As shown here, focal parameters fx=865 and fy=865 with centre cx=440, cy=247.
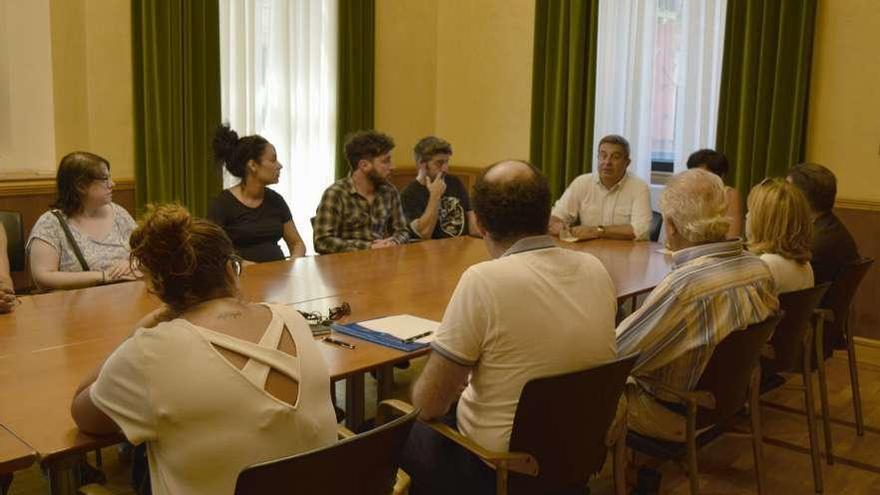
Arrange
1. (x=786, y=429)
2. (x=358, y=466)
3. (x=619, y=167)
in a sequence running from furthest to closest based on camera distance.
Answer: (x=619, y=167) < (x=786, y=429) < (x=358, y=466)

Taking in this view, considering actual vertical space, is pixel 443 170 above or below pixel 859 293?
above

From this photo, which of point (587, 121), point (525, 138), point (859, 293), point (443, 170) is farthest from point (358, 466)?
point (525, 138)

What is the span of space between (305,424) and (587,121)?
15.0 ft

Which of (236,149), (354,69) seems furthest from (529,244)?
(354,69)

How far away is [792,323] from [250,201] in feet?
8.37

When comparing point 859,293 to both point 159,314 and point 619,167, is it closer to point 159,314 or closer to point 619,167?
point 619,167

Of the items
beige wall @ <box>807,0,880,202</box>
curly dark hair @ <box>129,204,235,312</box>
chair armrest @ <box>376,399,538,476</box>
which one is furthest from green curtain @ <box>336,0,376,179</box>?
curly dark hair @ <box>129,204,235,312</box>

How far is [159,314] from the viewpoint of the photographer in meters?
1.76

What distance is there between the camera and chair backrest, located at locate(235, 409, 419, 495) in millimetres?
1410

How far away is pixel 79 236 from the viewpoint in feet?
11.6

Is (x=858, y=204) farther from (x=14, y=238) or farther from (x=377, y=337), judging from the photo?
(x=14, y=238)

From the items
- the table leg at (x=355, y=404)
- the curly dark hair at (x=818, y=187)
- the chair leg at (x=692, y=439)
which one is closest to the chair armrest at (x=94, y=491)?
the table leg at (x=355, y=404)

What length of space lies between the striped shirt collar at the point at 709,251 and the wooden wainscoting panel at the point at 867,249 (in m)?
2.74

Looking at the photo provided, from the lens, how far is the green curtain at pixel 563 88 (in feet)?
Answer: 19.1
